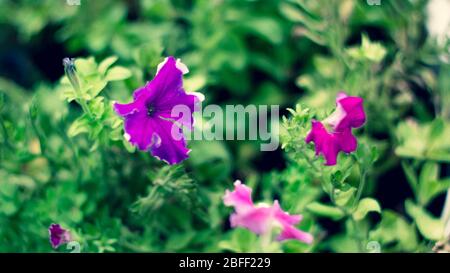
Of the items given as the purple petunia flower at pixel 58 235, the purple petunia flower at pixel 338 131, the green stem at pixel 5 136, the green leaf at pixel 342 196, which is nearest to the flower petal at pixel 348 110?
the purple petunia flower at pixel 338 131

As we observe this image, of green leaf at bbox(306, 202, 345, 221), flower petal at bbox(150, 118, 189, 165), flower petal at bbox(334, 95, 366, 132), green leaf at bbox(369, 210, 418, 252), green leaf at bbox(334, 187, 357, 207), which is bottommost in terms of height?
green leaf at bbox(369, 210, 418, 252)

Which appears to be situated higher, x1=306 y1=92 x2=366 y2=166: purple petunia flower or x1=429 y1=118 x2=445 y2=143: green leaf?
x1=429 y1=118 x2=445 y2=143: green leaf

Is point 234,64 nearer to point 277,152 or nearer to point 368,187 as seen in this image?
point 277,152

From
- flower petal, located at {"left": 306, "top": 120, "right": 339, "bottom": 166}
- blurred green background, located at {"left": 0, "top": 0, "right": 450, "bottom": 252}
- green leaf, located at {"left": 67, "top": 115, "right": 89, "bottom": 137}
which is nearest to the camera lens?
flower petal, located at {"left": 306, "top": 120, "right": 339, "bottom": 166}

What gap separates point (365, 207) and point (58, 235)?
0.54m

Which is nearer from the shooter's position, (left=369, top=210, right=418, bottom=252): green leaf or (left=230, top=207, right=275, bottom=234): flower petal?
(left=230, top=207, right=275, bottom=234): flower petal

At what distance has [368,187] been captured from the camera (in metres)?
1.31

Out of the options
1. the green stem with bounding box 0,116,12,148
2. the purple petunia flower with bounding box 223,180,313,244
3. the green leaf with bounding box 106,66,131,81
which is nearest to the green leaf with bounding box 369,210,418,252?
the purple petunia flower with bounding box 223,180,313,244

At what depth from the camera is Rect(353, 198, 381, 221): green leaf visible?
0.98m

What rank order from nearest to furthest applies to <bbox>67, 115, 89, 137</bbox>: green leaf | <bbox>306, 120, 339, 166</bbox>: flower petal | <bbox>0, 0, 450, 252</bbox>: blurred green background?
<bbox>306, 120, 339, 166</bbox>: flower petal, <bbox>67, 115, 89, 137</bbox>: green leaf, <bbox>0, 0, 450, 252</bbox>: blurred green background

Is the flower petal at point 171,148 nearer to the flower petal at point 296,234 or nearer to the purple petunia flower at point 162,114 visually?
the purple petunia flower at point 162,114

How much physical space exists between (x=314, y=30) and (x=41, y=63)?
103 centimetres

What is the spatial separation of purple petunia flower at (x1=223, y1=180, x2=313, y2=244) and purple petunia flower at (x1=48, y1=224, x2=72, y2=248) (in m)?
0.30

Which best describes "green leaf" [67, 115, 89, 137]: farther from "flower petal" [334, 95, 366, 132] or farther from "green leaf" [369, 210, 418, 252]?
"green leaf" [369, 210, 418, 252]
